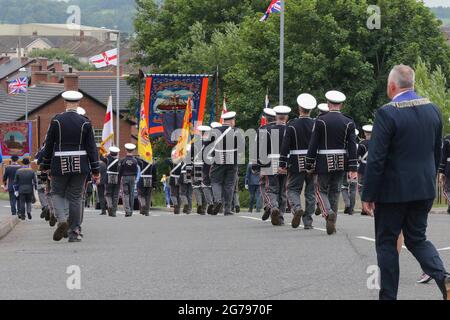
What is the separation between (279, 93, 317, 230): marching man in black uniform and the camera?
55.9 feet

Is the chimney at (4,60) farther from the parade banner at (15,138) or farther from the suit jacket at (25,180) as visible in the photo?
the suit jacket at (25,180)

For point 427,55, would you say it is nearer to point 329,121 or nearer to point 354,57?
point 354,57

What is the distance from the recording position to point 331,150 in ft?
52.6

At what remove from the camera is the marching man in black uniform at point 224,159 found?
22547 millimetres

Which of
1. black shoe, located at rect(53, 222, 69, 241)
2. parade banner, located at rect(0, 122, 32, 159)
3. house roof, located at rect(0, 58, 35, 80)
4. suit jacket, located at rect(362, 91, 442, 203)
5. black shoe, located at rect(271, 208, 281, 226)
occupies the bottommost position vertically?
parade banner, located at rect(0, 122, 32, 159)

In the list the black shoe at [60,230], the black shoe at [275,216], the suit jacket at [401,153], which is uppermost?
the suit jacket at [401,153]

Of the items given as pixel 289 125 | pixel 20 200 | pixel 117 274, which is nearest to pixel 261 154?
pixel 289 125

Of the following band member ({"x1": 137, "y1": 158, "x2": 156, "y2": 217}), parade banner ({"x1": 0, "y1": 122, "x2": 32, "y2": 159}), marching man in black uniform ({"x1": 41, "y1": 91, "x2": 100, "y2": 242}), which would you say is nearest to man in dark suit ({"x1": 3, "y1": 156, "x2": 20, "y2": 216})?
band member ({"x1": 137, "y1": 158, "x2": 156, "y2": 217})

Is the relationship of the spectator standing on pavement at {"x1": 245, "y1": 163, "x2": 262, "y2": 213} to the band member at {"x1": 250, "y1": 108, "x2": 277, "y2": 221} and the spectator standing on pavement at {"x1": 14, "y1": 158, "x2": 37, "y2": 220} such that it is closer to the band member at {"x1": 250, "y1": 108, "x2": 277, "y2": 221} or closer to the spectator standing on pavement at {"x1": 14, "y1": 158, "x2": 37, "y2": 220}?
the spectator standing on pavement at {"x1": 14, "y1": 158, "x2": 37, "y2": 220}

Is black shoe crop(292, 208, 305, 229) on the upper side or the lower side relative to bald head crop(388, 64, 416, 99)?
lower

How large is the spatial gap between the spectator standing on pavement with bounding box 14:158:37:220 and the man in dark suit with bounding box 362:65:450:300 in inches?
851

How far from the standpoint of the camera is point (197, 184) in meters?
27.5

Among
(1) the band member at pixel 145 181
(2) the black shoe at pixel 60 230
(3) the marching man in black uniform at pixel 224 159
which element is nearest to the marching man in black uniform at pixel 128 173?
(1) the band member at pixel 145 181

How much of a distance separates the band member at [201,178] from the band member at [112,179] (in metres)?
2.02
